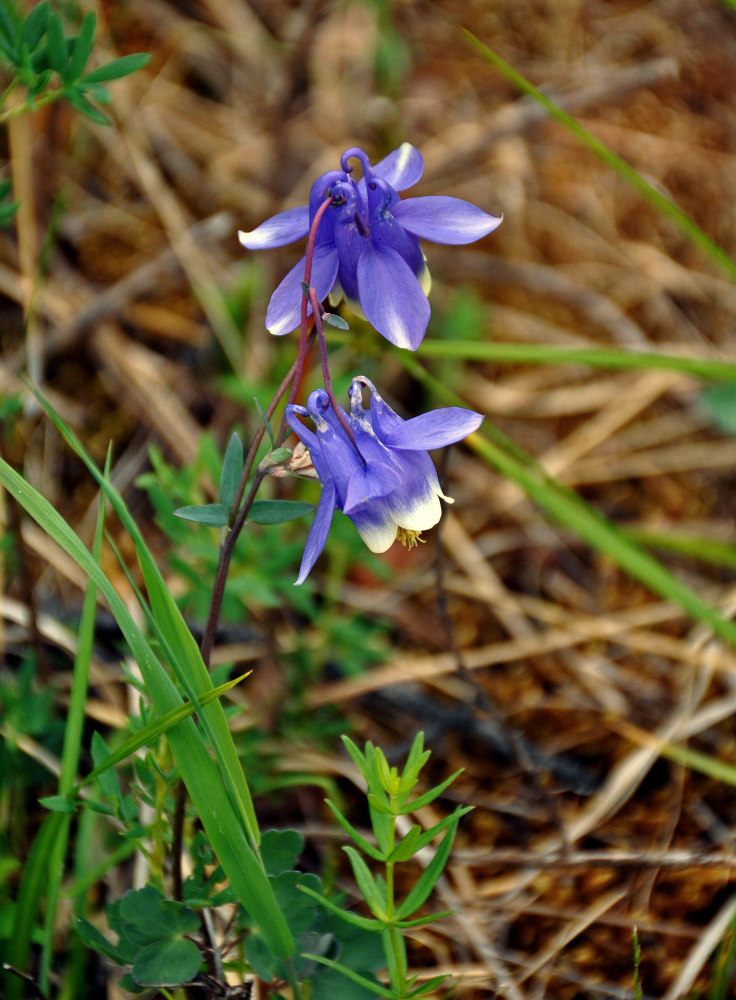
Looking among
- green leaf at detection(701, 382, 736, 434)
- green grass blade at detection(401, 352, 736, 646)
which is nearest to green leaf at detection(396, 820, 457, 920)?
green grass blade at detection(401, 352, 736, 646)

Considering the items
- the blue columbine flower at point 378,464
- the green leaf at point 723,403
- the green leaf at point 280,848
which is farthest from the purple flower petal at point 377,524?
the green leaf at point 723,403

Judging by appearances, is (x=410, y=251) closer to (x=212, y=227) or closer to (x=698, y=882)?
(x=698, y=882)

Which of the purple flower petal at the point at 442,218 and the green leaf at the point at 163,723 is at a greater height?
the purple flower petal at the point at 442,218

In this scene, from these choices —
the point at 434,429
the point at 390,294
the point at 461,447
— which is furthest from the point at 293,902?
the point at 461,447

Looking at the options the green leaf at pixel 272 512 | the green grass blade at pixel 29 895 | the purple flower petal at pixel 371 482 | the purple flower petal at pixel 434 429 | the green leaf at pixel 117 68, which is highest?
the green leaf at pixel 117 68

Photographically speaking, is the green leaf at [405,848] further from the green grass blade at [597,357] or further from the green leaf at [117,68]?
the green leaf at [117,68]

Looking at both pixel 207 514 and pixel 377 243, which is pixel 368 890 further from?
pixel 377 243
